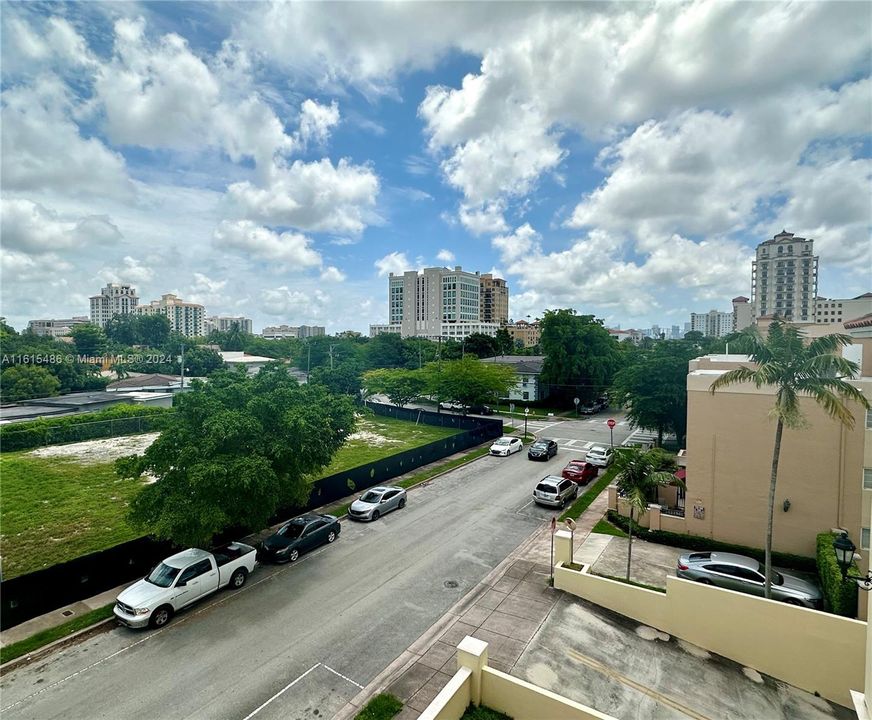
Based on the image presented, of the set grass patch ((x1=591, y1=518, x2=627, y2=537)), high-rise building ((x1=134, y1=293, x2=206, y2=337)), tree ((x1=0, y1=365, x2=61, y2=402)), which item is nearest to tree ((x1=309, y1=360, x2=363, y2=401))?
tree ((x1=0, y1=365, x2=61, y2=402))

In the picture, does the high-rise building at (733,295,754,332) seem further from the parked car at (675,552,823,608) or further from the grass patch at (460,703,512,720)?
the grass patch at (460,703,512,720)

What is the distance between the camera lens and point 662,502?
865 inches

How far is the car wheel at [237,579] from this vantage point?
14.5 m

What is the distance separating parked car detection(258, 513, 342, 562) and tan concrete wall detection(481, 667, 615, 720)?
9.03 m

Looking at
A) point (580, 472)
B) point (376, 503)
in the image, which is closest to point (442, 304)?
point (580, 472)

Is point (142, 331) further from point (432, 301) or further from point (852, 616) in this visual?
point (852, 616)

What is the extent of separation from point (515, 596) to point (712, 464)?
32.1ft

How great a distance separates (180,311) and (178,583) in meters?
193

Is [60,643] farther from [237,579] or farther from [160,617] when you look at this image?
[237,579]

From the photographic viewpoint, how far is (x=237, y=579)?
14578mm

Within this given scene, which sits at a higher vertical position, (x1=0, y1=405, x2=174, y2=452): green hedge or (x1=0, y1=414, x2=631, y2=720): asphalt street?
(x1=0, y1=405, x2=174, y2=452): green hedge

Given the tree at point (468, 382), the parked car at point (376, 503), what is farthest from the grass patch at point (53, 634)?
the tree at point (468, 382)

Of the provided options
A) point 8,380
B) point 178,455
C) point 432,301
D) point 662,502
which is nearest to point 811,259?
point 432,301

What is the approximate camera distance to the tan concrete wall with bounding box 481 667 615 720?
27.9 feet
